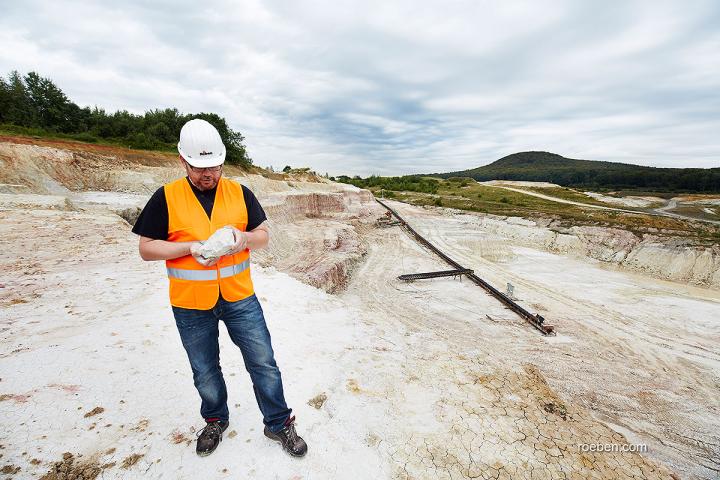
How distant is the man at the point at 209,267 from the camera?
6.90 feet

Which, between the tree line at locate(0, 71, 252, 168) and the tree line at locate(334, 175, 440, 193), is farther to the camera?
the tree line at locate(334, 175, 440, 193)

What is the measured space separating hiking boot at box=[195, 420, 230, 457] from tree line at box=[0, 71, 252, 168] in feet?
107

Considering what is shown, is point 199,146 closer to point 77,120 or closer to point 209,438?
point 209,438

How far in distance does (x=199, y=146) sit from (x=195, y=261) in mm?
776

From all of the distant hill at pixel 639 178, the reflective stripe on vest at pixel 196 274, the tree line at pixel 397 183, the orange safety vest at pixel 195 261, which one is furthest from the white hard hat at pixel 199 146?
the distant hill at pixel 639 178

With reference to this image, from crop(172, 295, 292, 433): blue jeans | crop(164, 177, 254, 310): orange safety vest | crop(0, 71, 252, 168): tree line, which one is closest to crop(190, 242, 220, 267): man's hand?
crop(164, 177, 254, 310): orange safety vest

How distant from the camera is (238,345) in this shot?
2529 millimetres

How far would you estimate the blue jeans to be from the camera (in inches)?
93.0

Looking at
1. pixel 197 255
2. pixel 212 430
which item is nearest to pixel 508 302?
pixel 212 430

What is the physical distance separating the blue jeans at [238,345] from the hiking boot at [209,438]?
16 cm

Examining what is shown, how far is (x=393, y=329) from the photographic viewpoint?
22.4 feet

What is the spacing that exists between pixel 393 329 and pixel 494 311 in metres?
5.44

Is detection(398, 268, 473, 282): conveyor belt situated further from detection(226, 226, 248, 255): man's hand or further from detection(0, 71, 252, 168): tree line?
detection(0, 71, 252, 168): tree line

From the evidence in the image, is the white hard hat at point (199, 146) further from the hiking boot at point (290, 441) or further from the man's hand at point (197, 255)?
the hiking boot at point (290, 441)
